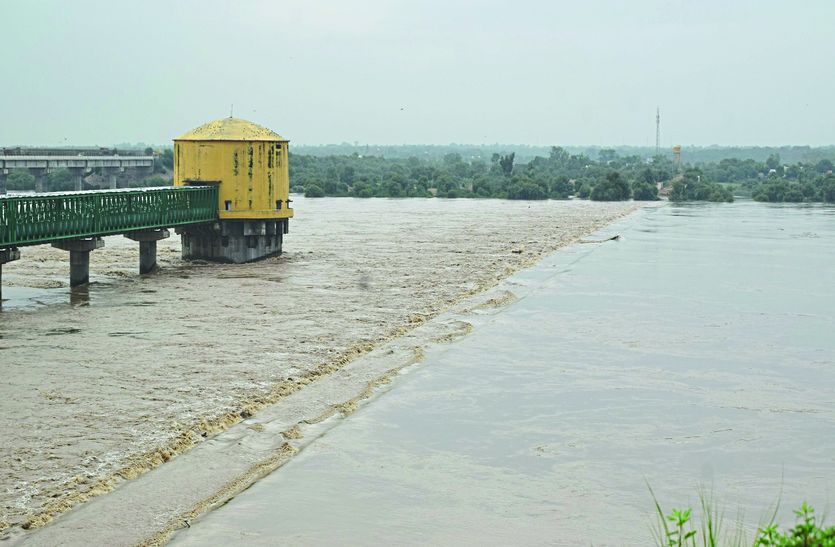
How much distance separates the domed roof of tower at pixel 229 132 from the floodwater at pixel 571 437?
472 inches

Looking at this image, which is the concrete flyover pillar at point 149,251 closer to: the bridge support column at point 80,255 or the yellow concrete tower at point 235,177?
A: the yellow concrete tower at point 235,177

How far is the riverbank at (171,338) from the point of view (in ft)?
41.3

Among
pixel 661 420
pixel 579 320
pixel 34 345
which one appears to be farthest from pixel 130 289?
pixel 661 420

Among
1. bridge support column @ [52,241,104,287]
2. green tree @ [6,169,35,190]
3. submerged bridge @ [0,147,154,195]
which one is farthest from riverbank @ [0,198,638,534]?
green tree @ [6,169,35,190]

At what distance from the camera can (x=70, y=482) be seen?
1145 centimetres

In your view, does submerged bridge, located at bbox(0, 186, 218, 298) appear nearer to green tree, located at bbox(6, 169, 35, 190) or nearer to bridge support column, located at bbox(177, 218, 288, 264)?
bridge support column, located at bbox(177, 218, 288, 264)

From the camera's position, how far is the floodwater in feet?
35.6

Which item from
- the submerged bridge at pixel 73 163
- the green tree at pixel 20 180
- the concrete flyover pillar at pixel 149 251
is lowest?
the concrete flyover pillar at pixel 149 251

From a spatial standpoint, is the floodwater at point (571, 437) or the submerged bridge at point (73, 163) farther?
the submerged bridge at point (73, 163)

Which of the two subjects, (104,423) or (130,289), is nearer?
(104,423)

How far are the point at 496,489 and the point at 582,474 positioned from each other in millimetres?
1139

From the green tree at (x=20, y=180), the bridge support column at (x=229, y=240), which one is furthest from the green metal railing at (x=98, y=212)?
the green tree at (x=20, y=180)

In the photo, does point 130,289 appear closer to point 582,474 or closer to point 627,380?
point 627,380

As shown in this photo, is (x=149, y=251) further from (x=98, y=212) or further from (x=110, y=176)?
(x=110, y=176)
